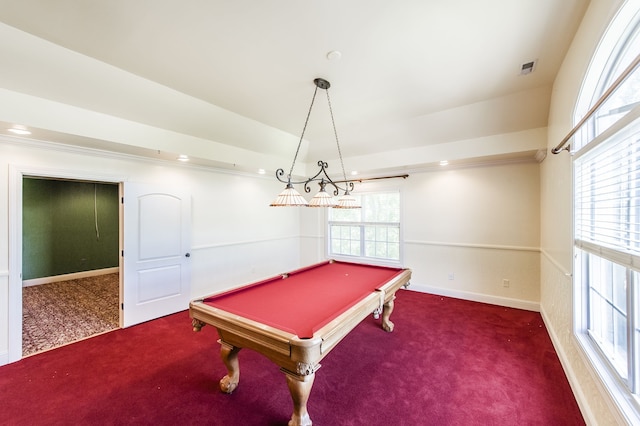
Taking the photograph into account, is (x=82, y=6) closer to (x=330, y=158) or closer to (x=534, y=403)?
(x=330, y=158)

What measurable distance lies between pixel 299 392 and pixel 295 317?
0.46m

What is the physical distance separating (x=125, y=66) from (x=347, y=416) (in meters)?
3.50

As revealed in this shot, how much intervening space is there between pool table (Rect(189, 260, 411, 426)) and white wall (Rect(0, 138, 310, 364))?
203 cm

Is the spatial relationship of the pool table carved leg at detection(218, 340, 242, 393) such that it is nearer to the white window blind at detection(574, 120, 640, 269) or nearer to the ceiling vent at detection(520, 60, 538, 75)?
the white window blind at detection(574, 120, 640, 269)

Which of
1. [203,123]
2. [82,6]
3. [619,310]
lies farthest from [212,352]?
[619,310]

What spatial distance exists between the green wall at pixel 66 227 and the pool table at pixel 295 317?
578cm

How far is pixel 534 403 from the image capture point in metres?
1.97

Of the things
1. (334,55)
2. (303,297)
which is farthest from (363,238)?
(334,55)

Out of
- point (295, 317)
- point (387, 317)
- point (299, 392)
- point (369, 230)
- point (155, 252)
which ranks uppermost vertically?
point (369, 230)

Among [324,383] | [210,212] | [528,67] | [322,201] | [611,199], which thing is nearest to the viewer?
[611,199]

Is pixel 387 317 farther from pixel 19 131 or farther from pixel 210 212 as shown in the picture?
pixel 19 131

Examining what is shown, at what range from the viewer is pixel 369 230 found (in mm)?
5262

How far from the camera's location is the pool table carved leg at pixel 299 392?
1.60 m

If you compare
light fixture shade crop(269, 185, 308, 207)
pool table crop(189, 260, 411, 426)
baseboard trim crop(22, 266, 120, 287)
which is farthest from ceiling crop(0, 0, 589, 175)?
baseboard trim crop(22, 266, 120, 287)
